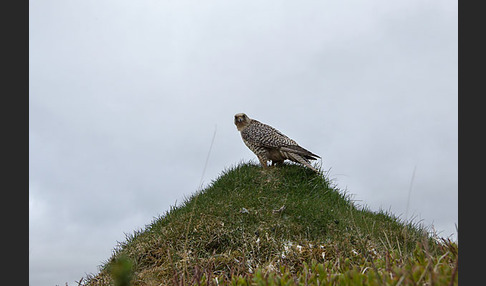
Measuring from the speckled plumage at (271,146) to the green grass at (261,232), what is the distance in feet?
1.48

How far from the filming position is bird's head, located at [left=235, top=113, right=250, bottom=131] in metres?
14.1

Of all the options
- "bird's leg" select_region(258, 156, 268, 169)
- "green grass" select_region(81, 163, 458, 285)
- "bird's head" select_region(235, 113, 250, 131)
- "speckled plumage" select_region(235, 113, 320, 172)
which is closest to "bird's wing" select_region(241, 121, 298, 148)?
"speckled plumage" select_region(235, 113, 320, 172)

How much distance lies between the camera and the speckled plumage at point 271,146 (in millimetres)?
12750

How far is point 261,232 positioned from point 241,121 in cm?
535

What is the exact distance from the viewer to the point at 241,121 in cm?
1412

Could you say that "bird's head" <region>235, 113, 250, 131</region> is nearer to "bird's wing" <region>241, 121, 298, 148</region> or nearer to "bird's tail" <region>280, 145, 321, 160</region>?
"bird's wing" <region>241, 121, 298, 148</region>

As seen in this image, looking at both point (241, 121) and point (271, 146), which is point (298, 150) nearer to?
point (271, 146)

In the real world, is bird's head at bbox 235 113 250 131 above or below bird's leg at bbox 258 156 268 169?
above

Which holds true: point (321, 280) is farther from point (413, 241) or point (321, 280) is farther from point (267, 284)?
point (413, 241)

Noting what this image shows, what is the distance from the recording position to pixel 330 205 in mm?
12203

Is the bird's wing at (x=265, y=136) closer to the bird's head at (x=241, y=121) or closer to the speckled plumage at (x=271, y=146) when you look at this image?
the speckled plumage at (x=271, y=146)

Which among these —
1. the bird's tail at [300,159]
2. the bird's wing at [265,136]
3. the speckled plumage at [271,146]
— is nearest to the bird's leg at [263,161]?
the speckled plumage at [271,146]

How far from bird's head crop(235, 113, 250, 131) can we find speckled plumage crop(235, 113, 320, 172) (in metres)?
0.04

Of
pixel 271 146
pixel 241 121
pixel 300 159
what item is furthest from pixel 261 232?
pixel 241 121
